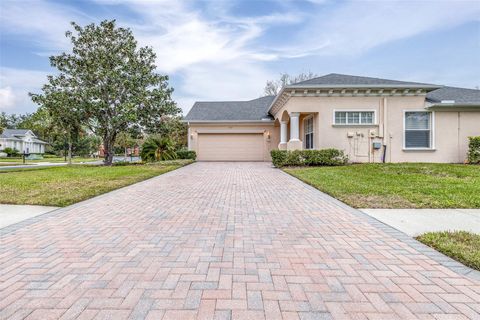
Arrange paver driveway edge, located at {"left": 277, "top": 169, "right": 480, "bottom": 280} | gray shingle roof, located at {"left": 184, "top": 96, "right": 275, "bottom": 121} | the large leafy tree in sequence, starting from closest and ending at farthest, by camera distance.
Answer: paver driveway edge, located at {"left": 277, "top": 169, "right": 480, "bottom": 280} < the large leafy tree < gray shingle roof, located at {"left": 184, "top": 96, "right": 275, "bottom": 121}

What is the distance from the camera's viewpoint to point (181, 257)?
2.90 meters

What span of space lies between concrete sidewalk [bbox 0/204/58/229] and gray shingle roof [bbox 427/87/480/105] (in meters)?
16.6

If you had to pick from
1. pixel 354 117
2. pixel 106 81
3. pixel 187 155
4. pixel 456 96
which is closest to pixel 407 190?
pixel 354 117

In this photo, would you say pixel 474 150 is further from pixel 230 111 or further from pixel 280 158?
pixel 230 111

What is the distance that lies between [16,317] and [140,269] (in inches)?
37.6

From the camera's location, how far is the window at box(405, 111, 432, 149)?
13398 mm

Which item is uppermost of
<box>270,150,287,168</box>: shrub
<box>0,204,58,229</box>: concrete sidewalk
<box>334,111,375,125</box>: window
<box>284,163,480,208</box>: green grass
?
<box>334,111,375,125</box>: window

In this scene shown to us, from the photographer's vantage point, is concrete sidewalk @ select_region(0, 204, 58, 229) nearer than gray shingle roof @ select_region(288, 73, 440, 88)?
Yes

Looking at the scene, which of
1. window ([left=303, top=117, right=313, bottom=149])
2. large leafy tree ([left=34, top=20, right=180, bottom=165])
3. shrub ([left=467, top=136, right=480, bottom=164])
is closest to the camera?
shrub ([left=467, top=136, right=480, bottom=164])

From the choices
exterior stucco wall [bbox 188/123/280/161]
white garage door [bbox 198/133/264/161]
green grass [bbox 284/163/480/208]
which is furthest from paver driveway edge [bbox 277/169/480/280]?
white garage door [bbox 198/133/264/161]

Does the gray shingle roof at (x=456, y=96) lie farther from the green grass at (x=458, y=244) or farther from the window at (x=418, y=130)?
the green grass at (x=458, y=244)

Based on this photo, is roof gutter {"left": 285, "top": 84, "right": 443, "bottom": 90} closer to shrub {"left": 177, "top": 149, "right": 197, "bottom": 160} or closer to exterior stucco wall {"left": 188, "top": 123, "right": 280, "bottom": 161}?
exterior stucco wall {"left": 188, "top": 123, "right": 280, "bottom": 161}

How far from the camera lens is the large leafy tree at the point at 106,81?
53.6 feet

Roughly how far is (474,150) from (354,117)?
18.8 ft
